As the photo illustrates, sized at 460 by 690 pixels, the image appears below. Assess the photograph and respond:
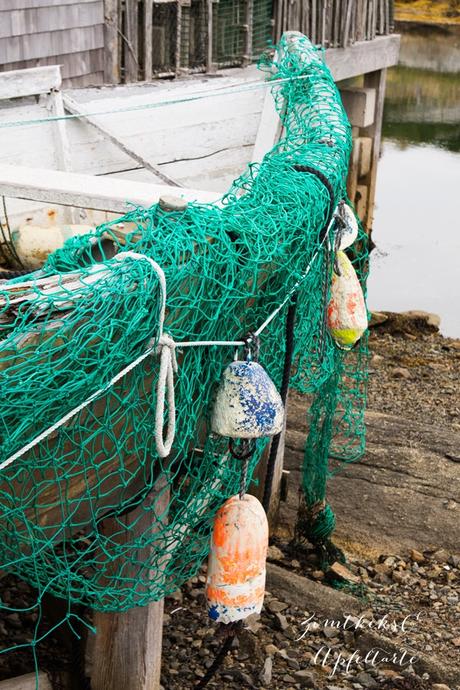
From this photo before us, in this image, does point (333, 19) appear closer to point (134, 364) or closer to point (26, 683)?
point (26, 683)

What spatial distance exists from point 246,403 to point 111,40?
6.63m

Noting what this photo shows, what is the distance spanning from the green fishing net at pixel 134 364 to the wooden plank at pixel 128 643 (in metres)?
0.03

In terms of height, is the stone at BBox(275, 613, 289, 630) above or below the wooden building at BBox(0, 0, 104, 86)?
below

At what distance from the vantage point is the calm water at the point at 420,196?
540 inches

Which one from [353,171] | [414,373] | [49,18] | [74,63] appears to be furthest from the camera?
[353,171]

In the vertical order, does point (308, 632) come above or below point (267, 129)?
below

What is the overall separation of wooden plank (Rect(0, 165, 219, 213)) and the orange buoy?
1.37 metres

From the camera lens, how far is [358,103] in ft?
44.0

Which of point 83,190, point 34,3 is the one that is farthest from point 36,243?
point 34,3

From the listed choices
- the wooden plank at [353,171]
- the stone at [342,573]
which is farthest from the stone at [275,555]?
the wooden plank at [353,171]

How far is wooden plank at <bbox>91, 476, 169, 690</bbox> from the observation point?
3.47 m

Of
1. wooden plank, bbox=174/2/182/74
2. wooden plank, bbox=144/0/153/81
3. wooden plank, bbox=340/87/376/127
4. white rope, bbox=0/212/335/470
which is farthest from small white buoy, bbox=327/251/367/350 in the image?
wooden plank, bbox=340/87/376/127

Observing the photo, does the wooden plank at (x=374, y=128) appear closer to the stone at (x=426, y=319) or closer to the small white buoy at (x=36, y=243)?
the stone at (x=426, y=319)

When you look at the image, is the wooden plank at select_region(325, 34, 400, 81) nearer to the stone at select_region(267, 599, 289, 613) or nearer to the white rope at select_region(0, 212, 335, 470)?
the stone at select_region(267, 599, 289, 613)
